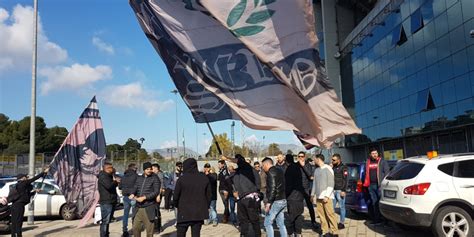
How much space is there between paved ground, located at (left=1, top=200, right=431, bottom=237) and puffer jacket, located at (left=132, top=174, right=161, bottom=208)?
101 inches

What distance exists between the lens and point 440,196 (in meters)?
8.20

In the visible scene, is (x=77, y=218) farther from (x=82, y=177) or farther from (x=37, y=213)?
(x=82, y=177)

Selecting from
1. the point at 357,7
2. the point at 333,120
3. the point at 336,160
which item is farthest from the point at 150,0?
the point at 357,7

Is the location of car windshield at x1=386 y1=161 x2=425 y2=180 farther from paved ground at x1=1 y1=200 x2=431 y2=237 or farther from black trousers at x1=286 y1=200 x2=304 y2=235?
black trousers at x1=286 y1=200 x2=304 y2=235

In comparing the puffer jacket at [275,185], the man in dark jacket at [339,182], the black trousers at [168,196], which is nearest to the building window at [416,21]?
the black trousers at [168,196]

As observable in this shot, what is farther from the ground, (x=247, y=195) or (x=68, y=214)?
(x=247, y=195)

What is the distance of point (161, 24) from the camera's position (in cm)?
823

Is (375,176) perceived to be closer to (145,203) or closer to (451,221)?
(451,221)

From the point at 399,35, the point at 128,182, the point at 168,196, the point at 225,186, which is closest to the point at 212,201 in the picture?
the point at 225,186

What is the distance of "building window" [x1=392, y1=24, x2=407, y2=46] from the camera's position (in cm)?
3250

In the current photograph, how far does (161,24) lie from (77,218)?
977 cm

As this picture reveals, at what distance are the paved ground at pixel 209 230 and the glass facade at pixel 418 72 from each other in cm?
1614

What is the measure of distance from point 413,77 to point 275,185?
2572 centimetres

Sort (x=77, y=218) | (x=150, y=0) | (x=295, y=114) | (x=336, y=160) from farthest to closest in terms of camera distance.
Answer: (x=77, y=218) < (x=336, y=160) < (x=150, y=0) < (x=295, y=114)
